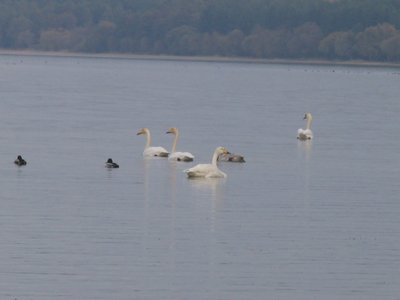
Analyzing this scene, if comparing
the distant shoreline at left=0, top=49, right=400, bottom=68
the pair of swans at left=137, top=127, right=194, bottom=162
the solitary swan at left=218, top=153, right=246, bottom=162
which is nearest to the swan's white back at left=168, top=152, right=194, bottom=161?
the pair of swans at left=137, top=127, right=194, bottom=162

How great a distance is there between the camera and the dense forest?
167625 mm

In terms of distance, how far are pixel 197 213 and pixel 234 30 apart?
503 ft

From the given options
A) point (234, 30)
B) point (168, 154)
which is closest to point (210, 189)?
point (168, 154)

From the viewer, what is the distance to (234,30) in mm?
175875

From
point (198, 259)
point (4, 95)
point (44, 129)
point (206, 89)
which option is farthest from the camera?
point (206, 89)

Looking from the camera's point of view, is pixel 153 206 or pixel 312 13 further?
pixel 312 13

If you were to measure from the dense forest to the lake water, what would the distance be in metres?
121

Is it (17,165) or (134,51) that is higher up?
(17,165)

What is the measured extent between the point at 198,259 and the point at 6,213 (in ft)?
14.5

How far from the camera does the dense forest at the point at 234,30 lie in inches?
6599

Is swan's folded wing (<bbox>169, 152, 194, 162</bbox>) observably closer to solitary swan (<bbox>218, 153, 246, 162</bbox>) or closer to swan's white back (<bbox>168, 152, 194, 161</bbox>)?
swan's white back (<bbox>168, 152, 194, 161</bbox>)

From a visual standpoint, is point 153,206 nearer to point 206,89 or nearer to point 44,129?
point 44,129

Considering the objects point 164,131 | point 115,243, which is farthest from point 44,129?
point 115,243

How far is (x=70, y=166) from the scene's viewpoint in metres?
29.7
